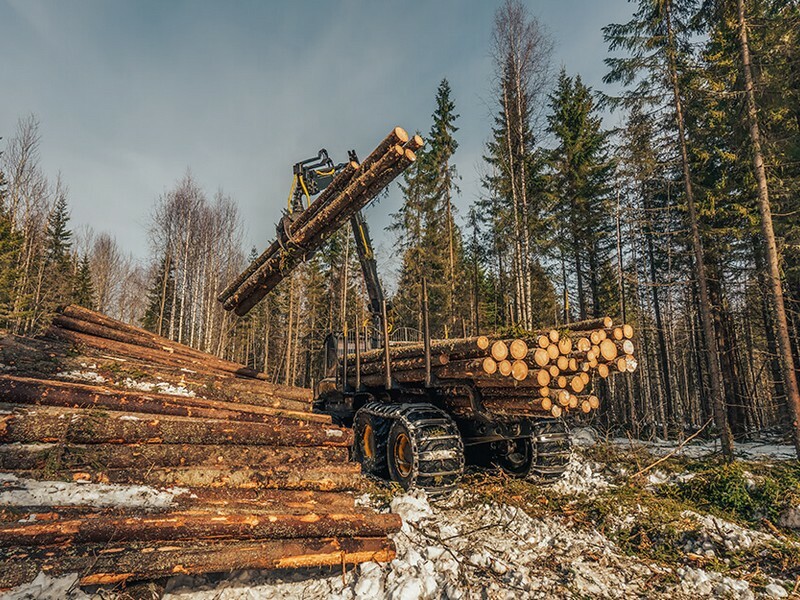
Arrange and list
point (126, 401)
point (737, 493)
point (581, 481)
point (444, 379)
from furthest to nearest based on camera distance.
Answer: point (581, 481), point (444, 379), point (737, 493), point (126, 401)

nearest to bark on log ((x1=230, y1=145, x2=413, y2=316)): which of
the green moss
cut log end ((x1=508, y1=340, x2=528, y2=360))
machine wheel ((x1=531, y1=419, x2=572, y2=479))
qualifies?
cut log end ((x1=508, y1=340, x2=528, y2=360))

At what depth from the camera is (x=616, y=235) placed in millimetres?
19406

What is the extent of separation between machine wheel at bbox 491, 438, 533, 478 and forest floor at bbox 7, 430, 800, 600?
280 mm

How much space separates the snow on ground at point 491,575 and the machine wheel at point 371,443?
1937mm

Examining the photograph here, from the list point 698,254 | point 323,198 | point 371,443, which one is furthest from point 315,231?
point 698,254

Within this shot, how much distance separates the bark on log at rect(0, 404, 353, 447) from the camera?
2.97 m

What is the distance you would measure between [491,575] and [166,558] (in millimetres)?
2546

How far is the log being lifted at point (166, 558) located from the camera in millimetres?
2189

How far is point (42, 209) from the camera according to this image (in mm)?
25000

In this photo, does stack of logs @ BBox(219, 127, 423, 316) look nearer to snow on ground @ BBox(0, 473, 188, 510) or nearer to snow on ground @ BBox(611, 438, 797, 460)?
snow on ground @ BBox(0, 473, 188, 510)

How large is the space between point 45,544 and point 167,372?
95.0 inches

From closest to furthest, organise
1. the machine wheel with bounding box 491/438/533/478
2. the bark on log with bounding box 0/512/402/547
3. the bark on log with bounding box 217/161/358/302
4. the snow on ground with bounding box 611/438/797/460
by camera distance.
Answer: the bark on log with bounding box 0/512/402/547, the bark on log with bounding box 217/161/358/302, the machine wheel with bounding box 491/438/533/478, the snow on ground with bounding box 611/438/797/460

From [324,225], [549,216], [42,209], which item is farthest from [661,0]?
[42,209]

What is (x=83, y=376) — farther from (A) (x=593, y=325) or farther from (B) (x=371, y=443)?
(A) (x=593, y=325)
